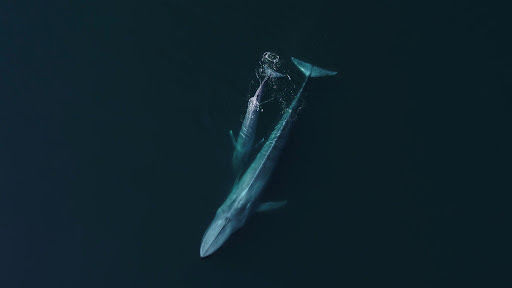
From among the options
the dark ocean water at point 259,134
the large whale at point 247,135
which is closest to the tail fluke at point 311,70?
the dark ocean water at point 259,134

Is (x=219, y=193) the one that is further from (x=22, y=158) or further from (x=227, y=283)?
(x=22, y=158)

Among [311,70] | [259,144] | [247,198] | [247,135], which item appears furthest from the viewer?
[311,70]

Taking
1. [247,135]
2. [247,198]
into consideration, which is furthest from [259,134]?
[247,198]

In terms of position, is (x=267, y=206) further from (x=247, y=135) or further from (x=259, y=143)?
(x=247, y=135)

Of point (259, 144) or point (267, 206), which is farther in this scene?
point (259, 144)

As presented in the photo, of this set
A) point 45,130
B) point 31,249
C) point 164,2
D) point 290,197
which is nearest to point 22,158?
point 45,130

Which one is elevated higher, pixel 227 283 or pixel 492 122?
pixel 492 122

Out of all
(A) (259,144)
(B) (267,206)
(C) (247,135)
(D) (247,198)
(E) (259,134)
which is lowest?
(B) (267,206)

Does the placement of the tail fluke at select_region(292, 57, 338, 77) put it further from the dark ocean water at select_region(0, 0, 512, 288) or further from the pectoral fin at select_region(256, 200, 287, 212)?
the pectoral fin at select_region(256, 200, 287, 212)
